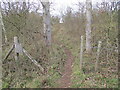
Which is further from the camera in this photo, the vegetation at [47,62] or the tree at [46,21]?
the tree at [46,21]

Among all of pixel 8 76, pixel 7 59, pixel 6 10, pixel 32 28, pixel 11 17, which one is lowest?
pixel 8 76

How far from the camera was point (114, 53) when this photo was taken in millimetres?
7000

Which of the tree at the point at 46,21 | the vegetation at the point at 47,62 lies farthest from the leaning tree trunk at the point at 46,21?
the vegetation at the point at 47,62

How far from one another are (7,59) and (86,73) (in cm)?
451

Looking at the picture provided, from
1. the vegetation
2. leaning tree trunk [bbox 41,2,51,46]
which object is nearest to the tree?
leaning tree trunk [bbox 41,2,51,46]

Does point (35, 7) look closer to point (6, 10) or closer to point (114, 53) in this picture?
point (6, 10)

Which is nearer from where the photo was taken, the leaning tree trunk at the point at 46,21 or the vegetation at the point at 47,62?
the vegetation at the point at 47,62

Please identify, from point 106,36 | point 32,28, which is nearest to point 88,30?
point 106,36

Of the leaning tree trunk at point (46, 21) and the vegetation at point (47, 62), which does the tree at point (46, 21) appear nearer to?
the leaning tree trunk at point (46, 21)

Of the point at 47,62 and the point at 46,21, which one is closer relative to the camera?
the point at 47,62

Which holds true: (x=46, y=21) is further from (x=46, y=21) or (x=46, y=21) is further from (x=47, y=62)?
(x=47, y=62)

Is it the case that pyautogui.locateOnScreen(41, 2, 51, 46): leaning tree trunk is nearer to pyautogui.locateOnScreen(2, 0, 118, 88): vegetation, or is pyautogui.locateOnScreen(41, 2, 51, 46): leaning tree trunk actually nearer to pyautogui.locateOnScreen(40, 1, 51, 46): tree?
pyautogui.locateOnScreen(40, 1, 51, 46): tree

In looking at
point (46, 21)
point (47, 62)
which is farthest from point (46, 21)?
point (47, 62)

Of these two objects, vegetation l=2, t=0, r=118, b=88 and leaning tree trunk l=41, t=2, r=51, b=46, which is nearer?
vegetation l=2, t=0, r=118, b=88
